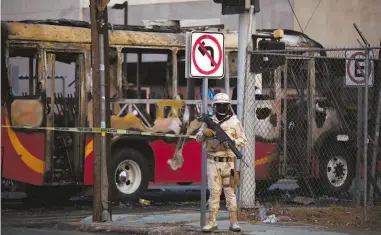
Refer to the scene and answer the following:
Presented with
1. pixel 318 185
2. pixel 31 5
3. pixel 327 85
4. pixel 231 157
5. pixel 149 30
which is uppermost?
pixel 31 5

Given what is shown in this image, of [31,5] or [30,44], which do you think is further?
[31,5]

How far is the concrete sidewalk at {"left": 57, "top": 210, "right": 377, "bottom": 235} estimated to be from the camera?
11.0 meters

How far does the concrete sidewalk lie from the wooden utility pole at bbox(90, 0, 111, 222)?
302mm

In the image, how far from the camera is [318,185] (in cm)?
1681

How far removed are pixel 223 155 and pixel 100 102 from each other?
2.64m

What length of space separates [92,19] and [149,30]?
4.19 meters

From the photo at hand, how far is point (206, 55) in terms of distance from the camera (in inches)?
431

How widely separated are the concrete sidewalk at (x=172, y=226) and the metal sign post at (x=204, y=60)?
0.57 m

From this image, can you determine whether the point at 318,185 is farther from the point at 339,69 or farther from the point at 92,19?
the point at 92,19

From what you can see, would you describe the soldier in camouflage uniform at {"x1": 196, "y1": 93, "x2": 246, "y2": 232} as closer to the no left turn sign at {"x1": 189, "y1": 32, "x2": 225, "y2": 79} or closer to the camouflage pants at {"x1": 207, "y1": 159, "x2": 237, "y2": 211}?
the camouflage pants at {"x1": 207, "y1": 159, "x2": 237, "y2": 211}

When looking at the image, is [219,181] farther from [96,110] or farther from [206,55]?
[96,110]

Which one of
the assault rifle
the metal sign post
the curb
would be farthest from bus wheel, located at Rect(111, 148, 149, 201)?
the assault rifle

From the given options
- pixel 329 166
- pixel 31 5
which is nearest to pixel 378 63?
pixel 329 166

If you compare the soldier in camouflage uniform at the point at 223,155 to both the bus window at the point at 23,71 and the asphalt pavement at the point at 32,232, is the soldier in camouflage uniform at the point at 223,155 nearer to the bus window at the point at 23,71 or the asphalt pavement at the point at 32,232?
the asphalt pavement at the point at 32,232
